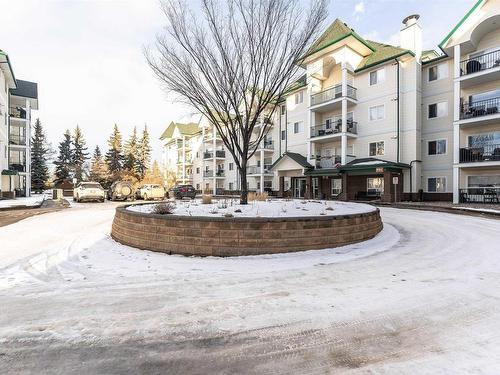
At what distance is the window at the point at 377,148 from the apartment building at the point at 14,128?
34.0 m

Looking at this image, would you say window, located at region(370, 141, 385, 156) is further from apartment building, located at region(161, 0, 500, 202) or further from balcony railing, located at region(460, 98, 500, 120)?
balcony railing, located at region(460, 98, 500, 120)

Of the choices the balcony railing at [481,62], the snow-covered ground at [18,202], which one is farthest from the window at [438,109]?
the snow-covered ground at [18,202]

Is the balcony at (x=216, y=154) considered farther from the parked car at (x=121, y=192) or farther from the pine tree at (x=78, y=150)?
the pine tree at (x=78, y=150)

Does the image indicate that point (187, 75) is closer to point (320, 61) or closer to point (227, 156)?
point (320, 61)

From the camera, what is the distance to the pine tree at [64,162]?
200 feet

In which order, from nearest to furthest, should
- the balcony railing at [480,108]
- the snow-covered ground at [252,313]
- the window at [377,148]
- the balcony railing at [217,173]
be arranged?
→ the snow-covered ground at [252,313] < the balcony railing at [480,108] < the window at [377,148] < the balcony railing at [217,173]

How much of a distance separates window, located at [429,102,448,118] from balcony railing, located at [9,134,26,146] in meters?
43.2

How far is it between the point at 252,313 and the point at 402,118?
2705 centimetres

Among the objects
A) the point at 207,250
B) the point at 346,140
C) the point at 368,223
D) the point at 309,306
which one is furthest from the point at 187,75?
the point at 346,140

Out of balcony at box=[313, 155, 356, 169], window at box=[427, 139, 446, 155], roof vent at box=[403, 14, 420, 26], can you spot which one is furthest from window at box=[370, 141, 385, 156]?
roof vent at box=[403, 14, 420, 26]

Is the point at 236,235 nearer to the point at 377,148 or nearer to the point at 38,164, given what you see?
the point at 377,148

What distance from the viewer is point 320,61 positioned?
3023 cm

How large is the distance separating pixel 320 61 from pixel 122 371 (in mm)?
32574

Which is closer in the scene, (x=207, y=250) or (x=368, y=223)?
(x=207, y=250)
